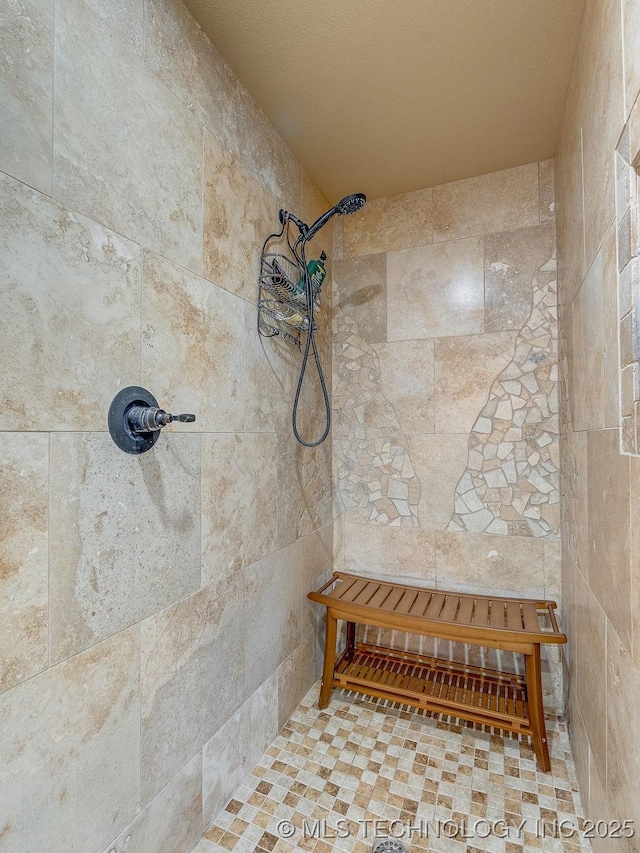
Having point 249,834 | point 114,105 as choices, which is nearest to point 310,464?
point 249,834

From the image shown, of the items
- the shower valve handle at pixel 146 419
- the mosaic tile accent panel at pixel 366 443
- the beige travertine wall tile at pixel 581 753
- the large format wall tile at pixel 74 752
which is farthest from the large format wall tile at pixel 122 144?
the beige travertine wall tile at pixel 581 753

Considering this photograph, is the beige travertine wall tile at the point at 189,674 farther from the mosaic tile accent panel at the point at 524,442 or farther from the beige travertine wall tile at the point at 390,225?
the beige travertine wall tile at the point at 390,225

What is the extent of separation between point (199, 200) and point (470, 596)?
1.99 metres

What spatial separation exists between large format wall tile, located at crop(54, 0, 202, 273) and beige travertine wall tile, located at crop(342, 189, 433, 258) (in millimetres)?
1186

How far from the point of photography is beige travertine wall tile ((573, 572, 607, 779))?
1.15m

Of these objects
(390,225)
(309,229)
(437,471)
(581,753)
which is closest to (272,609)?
(437,471)

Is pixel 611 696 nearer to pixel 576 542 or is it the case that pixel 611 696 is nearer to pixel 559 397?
pixel 576 542

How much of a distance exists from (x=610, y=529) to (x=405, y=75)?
1647 mm

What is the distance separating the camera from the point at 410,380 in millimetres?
2166

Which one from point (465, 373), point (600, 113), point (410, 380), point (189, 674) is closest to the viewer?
point (600, 113)

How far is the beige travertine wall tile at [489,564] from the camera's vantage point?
6.29 feet

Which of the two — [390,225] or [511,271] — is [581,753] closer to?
[511,271]

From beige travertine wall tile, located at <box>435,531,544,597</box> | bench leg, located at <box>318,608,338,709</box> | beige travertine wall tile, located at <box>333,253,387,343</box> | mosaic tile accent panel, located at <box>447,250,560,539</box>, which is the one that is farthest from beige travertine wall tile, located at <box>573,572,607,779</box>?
beige travertine wall tile, located at <box>333,253,387,343</box>

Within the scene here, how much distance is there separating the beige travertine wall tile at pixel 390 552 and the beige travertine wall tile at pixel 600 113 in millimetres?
1452
